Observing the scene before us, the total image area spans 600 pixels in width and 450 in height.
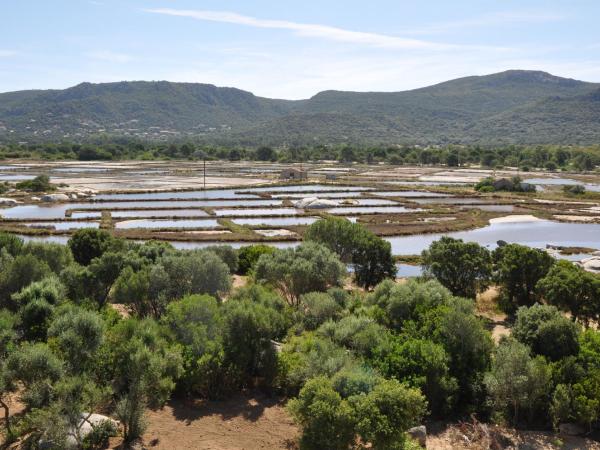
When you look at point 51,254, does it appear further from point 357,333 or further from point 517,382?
point 517,382

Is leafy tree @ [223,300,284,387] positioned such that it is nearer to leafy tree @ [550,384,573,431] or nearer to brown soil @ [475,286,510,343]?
leafy tree @ [550,384,573,431]

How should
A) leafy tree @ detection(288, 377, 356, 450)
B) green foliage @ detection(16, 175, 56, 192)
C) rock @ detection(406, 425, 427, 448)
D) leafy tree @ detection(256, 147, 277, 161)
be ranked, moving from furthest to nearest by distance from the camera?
1. leafy tree @ detection(256, 147, 277, 161)
2. green foliage @ detection(16, 175, 56, 192)
3. rock @ detection(406, 425, 427, 448)
4. leafy tree @ detection(288, 377, 356, 450)

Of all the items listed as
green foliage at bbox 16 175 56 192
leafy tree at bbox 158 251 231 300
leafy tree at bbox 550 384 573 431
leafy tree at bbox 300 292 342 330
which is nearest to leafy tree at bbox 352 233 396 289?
leafy tree at bbox 300 292 342 330

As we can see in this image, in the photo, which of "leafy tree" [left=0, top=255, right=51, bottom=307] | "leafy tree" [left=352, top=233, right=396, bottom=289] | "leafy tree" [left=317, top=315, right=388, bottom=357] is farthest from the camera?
"leafy tree" [left=352, top=233, right=396, bottom=289]

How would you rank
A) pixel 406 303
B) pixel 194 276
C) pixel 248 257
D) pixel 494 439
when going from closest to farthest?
1. pixel 494 439
2. pixel 406 303
3. pixel 194 276
4. pixel 248 257

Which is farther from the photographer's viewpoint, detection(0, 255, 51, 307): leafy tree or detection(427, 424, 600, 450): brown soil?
detection(0, 255, 51, 307): leafy tree

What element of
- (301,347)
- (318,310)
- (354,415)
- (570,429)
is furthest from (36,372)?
(570,429)

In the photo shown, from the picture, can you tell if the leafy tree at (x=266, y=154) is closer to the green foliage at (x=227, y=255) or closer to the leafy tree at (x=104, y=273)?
the green foliage at (x=227, y=255)
